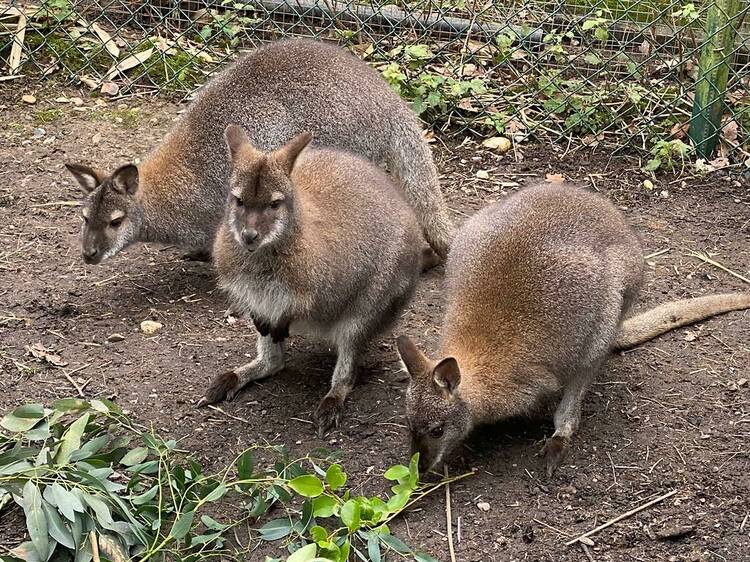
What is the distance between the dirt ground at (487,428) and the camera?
3918 millimetres

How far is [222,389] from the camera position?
182 inches

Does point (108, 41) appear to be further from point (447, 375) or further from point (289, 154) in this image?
point (447, 375)

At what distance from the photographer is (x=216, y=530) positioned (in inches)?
151

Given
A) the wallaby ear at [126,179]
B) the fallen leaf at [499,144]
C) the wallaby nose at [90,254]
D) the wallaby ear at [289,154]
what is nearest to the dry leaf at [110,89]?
the wallaby ear at [126,179]

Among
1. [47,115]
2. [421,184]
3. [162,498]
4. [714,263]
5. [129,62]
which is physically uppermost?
[421,184]

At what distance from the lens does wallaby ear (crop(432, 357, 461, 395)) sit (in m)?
3.80

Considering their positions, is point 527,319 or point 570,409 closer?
point 527,319

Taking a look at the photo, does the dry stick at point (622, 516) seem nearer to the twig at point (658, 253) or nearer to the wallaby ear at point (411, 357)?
the wallaby ear at point (411, 357)

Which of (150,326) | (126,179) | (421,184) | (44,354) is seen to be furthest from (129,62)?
(44,354)

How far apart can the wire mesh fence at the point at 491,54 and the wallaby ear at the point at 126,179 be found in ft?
7.27

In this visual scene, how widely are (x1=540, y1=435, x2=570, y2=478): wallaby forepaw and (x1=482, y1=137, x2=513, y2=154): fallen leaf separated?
3162 millimetres

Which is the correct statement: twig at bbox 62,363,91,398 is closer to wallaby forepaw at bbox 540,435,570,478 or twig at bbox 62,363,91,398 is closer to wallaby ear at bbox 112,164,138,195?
wallaby ear at bbox 112,164,138,195

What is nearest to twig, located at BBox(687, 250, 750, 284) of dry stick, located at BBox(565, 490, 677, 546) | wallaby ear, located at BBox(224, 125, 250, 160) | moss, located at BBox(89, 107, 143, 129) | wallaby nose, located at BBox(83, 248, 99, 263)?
dry stick, located at BBox(565, 490, 677, 546)

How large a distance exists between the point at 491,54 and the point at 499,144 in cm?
99
